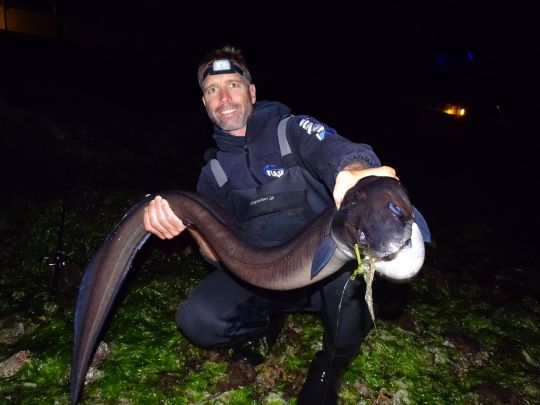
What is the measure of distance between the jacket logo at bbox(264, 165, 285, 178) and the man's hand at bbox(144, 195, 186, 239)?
2.45 feet

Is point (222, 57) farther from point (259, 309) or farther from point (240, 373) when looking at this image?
point (240, 373)

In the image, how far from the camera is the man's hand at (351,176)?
187 cm

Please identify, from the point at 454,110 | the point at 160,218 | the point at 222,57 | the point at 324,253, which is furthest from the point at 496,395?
the point at 454,110

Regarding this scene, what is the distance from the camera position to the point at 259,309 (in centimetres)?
277

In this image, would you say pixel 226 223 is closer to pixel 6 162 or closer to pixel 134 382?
pixel 134 382

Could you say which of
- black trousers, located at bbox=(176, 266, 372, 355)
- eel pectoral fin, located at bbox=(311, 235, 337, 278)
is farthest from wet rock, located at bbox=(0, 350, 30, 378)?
eel pectoral fin, located at bbox=(311, 235, 337, 278)

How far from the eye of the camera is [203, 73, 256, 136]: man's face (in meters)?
3.13

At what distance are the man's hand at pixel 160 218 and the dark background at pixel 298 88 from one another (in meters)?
2.74

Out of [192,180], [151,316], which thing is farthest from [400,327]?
[192,180]

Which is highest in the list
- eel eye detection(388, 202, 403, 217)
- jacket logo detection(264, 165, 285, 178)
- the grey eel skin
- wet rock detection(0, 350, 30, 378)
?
eel eye detection(388, 202, 403, 217)

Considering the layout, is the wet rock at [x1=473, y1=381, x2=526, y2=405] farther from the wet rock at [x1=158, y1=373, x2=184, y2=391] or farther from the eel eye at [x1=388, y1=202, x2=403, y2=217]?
the wet rock at [x1=158, y1=373, x2=184, y2=391]

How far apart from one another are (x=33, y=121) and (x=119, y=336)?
5.64m

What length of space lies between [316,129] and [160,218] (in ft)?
4.27

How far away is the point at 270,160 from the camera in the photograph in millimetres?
2814
